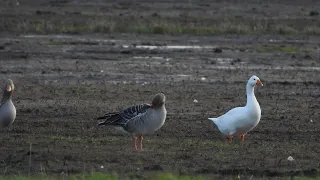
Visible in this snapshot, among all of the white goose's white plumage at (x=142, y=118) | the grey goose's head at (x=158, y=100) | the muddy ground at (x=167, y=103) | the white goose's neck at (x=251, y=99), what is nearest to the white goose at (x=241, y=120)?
the white goose's neck at (x=251, y=99)

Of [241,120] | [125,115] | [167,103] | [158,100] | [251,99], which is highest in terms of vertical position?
[158,100]

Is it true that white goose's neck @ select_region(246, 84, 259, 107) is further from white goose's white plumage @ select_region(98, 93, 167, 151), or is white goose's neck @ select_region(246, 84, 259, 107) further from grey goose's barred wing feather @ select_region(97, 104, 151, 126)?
grey goose's barred wing feather @ select_region(97, 104, 151, 126)

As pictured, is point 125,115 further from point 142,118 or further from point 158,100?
point 158,100

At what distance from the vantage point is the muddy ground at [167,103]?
1293 cm

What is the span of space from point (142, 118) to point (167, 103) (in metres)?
5.67

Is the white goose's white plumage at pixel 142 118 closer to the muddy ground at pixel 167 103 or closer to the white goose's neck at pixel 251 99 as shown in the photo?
the muddy ground at pixel 167 103

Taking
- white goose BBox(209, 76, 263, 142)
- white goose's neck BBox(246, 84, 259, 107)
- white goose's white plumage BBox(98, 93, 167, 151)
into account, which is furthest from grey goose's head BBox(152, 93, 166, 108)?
white goose's neck BBox(246, 84, 259, 107)

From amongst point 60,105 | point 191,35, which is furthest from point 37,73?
point 191,35

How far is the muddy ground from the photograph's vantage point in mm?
12930

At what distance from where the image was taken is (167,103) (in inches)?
784

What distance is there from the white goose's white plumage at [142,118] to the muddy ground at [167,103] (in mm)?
312

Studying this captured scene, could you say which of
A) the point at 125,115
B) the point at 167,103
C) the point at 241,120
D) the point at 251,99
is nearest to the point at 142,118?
the point at 125,115

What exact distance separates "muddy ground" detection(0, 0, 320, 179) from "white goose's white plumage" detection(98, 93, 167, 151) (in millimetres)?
312

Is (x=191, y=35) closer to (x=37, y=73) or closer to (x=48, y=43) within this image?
(x=48, y=43)
